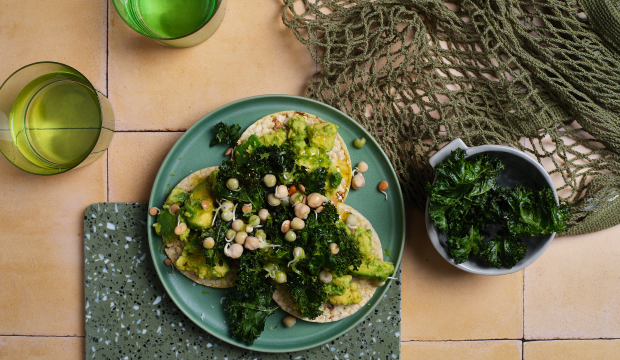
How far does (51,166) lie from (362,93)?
1361 mm

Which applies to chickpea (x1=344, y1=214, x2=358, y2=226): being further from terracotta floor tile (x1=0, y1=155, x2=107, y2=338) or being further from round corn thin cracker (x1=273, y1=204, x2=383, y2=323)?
terracotta floor tile (x1=0, y1=155, x2=107, y2=338)

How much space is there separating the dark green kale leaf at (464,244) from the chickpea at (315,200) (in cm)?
48

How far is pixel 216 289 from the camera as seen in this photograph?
1543 millimetres

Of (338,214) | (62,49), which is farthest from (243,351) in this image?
(62,49)

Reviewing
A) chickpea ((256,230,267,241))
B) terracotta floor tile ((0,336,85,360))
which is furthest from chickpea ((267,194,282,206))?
terracotta floor tile ((0,336,85,360))

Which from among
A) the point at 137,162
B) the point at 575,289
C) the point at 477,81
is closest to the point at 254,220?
the point at 137,162

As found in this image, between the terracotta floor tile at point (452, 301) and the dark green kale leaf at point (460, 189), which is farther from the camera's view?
the terracotta floor tile at point (452, 301)

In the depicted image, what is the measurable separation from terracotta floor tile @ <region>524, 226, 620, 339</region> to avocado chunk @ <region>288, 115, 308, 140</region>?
4.00 ft

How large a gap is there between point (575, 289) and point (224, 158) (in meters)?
1.71

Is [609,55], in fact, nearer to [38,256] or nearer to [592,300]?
[592,300]

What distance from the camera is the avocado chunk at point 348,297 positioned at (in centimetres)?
143

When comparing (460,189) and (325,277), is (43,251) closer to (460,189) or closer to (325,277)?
(325,277)

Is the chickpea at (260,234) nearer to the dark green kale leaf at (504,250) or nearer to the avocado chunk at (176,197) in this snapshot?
the avocado chunk at (176,197)

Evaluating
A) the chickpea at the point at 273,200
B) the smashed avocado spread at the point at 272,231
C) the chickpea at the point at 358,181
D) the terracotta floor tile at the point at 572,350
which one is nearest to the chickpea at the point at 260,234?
the smashed avocado spread at the point at 272,231
